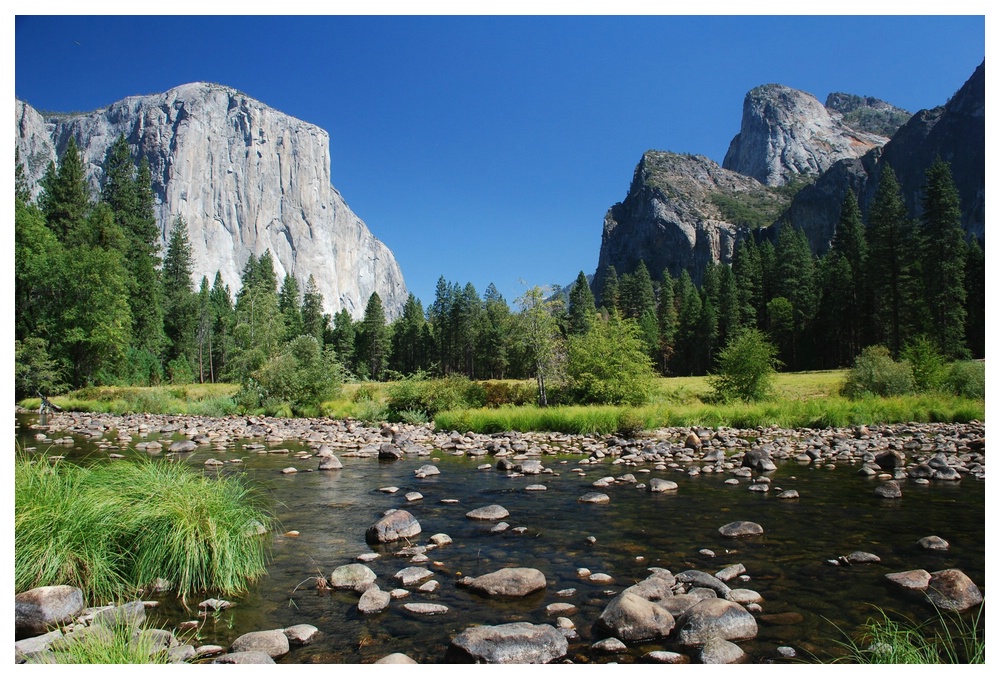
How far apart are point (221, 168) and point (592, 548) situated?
182 metres

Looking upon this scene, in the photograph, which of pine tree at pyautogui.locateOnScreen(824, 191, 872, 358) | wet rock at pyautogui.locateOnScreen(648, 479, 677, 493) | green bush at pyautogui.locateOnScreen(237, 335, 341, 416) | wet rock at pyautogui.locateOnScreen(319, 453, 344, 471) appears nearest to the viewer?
wet rock at pyautogui.locateOnScreen(648, 479, 677, 493)

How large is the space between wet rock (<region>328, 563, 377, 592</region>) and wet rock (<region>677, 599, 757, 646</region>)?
3.13 m

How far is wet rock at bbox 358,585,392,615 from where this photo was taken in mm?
5371

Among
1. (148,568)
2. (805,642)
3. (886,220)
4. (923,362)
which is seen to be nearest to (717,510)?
(805,642)

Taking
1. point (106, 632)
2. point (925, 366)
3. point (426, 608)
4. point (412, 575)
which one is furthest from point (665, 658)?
point (925, 366)

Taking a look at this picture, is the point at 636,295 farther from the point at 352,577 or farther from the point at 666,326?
the point at 352,577

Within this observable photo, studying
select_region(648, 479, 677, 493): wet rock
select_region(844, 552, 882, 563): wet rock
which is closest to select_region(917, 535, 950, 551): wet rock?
select_region(844, 552, 882, 563): wet rock

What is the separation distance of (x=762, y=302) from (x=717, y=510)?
77.3 meters

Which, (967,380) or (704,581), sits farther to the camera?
(967,380)

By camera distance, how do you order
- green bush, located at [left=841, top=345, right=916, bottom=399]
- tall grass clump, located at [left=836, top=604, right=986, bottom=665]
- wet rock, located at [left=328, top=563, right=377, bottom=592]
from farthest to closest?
green bush, located at [left=841, top=345, right=916, bottom=399] → wet rock, located at [left=328, top=563, right=377, bottom=592] → tall grass clump, located at [left=836, top=604, right=986, bottom=665]

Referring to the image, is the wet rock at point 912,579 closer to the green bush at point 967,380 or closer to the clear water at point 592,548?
the clear water at point 592,548

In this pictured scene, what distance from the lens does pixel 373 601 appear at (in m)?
5.48

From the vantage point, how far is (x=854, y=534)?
7922 mm

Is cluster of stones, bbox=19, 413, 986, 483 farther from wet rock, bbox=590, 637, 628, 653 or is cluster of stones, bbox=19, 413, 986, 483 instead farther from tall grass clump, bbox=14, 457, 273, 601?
wet rock, bbox=590, 637, 628, 653
